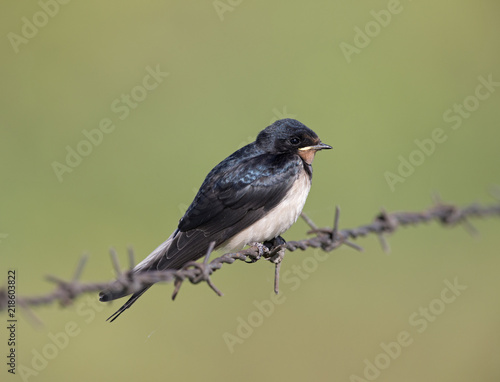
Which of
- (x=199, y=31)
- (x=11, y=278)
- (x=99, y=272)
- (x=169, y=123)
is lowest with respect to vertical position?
(x=99, y=272)

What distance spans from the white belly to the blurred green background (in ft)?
7.59

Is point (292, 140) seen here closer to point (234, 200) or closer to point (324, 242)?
point (234, 200)

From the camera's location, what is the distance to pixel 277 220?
439 centimetres

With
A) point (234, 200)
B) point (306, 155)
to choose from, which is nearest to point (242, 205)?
point (234, 200)

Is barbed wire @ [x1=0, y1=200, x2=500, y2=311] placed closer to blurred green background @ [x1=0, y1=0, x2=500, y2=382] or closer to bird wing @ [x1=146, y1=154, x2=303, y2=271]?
bird wing @ [x1=146, y1=154, x2=303, y2=271]

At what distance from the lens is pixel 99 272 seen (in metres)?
7.39

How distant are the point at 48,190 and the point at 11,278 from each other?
212 cm

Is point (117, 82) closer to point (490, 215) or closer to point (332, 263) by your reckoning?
point (332, 263)

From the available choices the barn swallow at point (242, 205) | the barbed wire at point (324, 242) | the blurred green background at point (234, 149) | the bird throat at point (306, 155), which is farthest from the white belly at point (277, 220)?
the blurred green background at point (234, 149)

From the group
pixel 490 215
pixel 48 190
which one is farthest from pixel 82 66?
pixel 490 215

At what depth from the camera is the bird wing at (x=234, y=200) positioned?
14.1ft

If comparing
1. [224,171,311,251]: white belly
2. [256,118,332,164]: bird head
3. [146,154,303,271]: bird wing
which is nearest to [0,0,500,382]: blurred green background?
[224,171,311,251]: white belly

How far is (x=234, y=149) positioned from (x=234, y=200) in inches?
180

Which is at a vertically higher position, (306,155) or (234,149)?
Answer: (234,149)
